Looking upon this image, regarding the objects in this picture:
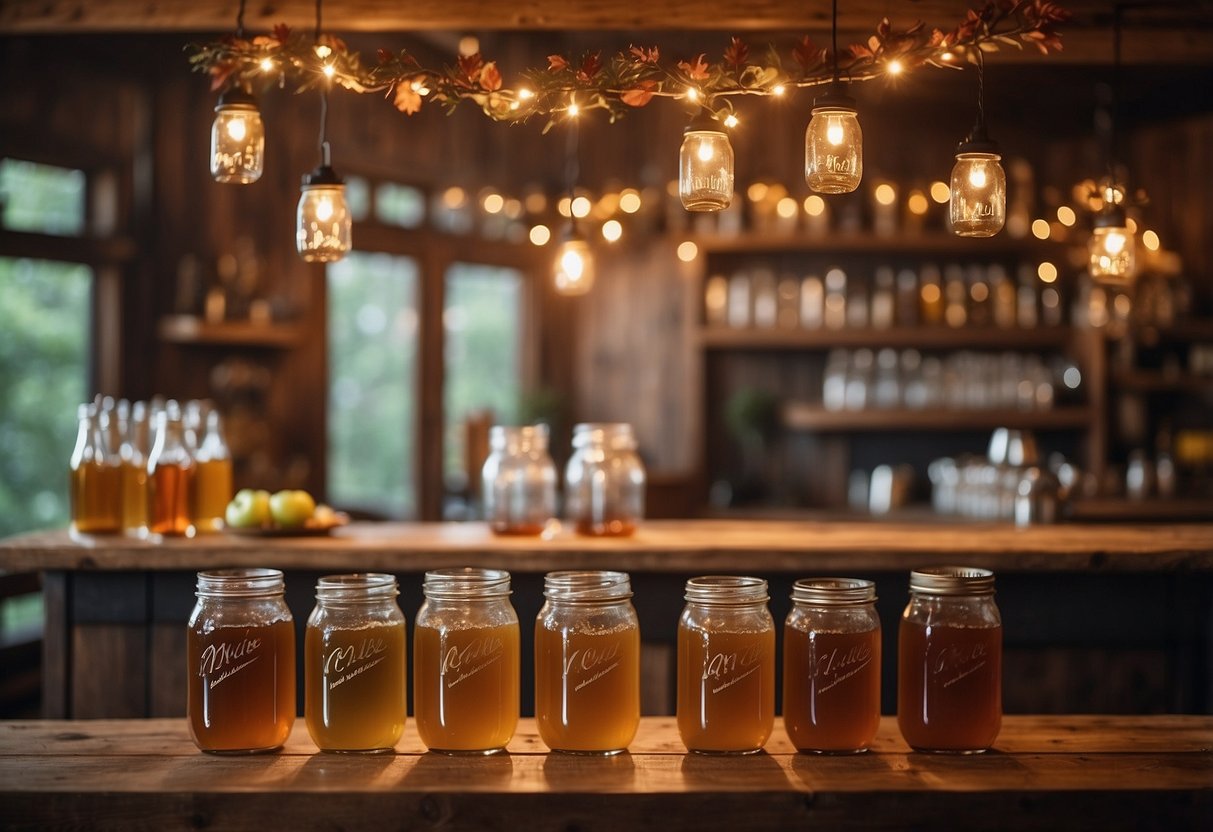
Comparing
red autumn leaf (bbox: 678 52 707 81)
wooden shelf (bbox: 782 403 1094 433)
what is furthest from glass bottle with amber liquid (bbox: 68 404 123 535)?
wooden shelf (bbox: 782 403 1094 433)

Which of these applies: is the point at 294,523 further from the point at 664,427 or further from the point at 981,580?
the point at 664,427

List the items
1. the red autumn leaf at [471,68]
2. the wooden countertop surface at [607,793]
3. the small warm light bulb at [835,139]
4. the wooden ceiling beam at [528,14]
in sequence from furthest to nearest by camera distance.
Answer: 1. the wooden ceiling beam at [528,14]
2. the red autumn leaf at [471,68]
3. the small warm light bulb at [835,139]
4. the wooden countertop surface at [607,793]

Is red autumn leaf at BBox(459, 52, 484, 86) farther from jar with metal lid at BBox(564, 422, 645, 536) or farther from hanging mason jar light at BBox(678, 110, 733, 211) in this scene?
jar with metal lid at BBox(564, 422, 645, 536)

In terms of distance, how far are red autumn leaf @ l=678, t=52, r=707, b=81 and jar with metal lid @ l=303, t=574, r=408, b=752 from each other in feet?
3.14

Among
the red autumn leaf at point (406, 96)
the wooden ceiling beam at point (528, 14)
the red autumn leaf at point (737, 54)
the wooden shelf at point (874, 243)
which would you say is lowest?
the red autumn leaf at point (406, 96)

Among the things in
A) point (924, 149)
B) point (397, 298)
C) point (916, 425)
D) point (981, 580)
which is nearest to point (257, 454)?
point (397, 298)

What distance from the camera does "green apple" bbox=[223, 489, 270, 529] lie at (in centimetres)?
285

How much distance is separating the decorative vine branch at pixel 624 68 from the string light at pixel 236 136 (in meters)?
0.04

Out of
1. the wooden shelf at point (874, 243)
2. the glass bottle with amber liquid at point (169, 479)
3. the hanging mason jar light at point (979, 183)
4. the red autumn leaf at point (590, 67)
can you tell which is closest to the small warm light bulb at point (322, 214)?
the red autumn leaf at point (590, 67)

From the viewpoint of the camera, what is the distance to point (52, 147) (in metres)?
4.69

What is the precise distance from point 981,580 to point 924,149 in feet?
16.2

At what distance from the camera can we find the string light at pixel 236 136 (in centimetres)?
211

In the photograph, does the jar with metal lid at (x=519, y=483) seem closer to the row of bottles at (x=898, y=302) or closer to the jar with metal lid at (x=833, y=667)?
the jar with metal lid at (x=833, y=667)

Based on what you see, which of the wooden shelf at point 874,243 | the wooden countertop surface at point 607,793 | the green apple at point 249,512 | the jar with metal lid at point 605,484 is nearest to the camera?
the wooden countertop surface at point 607,793
